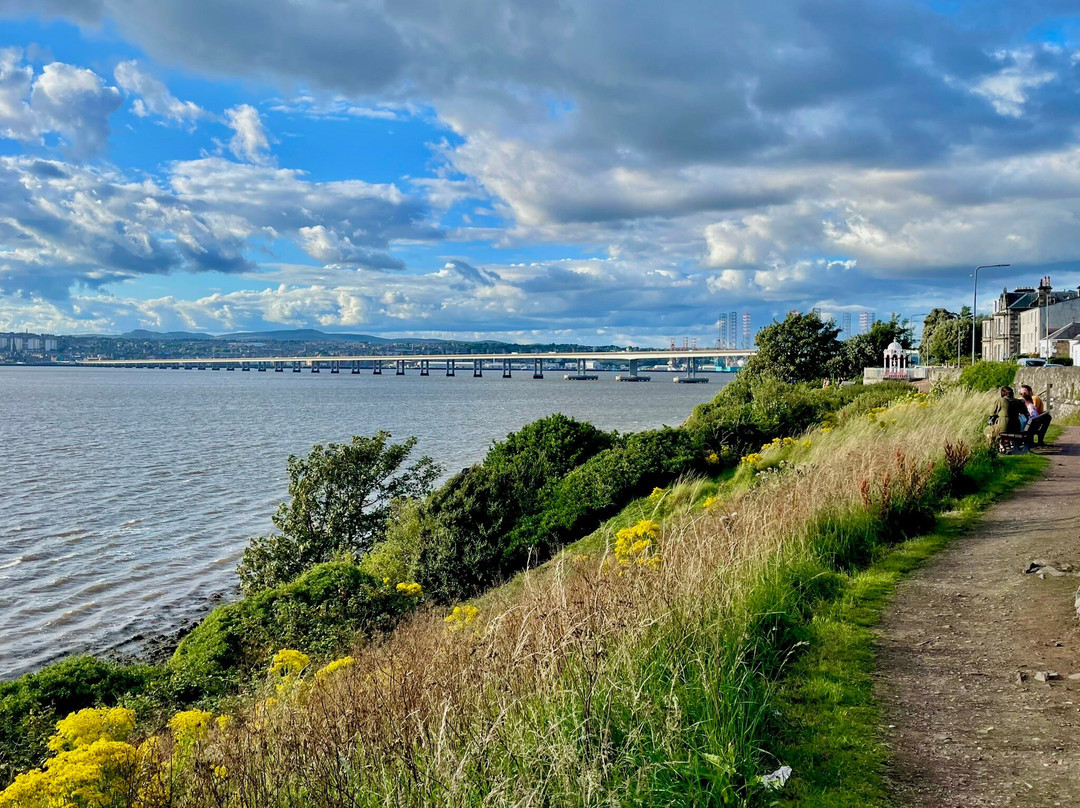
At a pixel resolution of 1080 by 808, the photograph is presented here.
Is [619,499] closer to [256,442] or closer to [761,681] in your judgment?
[761,681]

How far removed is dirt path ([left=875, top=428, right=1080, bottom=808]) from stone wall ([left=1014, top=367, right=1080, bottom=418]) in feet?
53.5

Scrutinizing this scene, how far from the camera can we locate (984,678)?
233 inches

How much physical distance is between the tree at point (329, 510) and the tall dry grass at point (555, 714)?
10459 millimetres

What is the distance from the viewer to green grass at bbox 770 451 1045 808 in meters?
4.64

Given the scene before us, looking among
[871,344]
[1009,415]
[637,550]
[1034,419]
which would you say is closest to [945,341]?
[871,344]

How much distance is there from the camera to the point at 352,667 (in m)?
7.95

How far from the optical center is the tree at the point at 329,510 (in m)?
17.8

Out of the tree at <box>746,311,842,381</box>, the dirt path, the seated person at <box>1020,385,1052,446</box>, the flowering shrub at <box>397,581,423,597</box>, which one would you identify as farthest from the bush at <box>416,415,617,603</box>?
the tree at <box>746,311,842,381</box>

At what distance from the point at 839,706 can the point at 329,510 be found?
49.7 ft

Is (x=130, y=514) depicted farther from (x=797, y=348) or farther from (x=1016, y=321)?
(x=1016, y=321)

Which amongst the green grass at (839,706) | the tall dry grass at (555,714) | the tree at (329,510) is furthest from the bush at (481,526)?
the tall dry grass at (555,714)

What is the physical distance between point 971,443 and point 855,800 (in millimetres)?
12180

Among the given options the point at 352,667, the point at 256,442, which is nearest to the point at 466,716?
the point at 352,667

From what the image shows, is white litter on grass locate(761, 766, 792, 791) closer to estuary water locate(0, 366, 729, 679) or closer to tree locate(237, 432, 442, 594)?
estuary water locate(0, 366, 729, 679)
